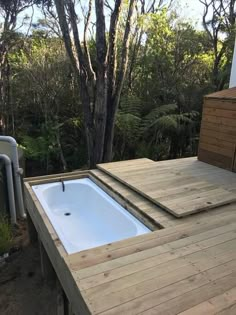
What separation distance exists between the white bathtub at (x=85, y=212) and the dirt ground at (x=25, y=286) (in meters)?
0.52

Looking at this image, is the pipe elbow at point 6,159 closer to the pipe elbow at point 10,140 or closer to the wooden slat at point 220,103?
the pipe elbow at point 10,140

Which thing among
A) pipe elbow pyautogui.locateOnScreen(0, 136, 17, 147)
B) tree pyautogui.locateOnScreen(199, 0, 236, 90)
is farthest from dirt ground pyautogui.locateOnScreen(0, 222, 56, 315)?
tree pyautogui.locateOnScreen(199, 0, 236, 90)

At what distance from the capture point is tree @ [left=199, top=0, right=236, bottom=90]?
646cm

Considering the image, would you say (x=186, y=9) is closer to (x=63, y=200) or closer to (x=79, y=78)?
(x=79, y=78)

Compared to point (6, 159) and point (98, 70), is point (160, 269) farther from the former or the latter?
point (98, 70)

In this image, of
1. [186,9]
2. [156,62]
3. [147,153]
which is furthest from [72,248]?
[186,9]

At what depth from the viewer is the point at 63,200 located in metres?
3.08

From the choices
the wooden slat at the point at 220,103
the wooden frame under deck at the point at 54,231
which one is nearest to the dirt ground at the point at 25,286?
the wooden frame under deck at the point at 54,231

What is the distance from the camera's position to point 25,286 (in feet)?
8.36

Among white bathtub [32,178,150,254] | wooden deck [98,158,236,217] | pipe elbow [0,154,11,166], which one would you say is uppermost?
pipe elbow [0,154,11,166]

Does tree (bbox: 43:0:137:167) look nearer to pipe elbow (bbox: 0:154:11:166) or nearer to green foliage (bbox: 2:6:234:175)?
green foliage (bbox: 2:6:234:175)

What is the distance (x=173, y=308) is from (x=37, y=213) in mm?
1536

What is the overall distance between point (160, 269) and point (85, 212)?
172cm

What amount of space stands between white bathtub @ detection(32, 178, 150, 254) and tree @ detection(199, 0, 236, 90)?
4542 mm
